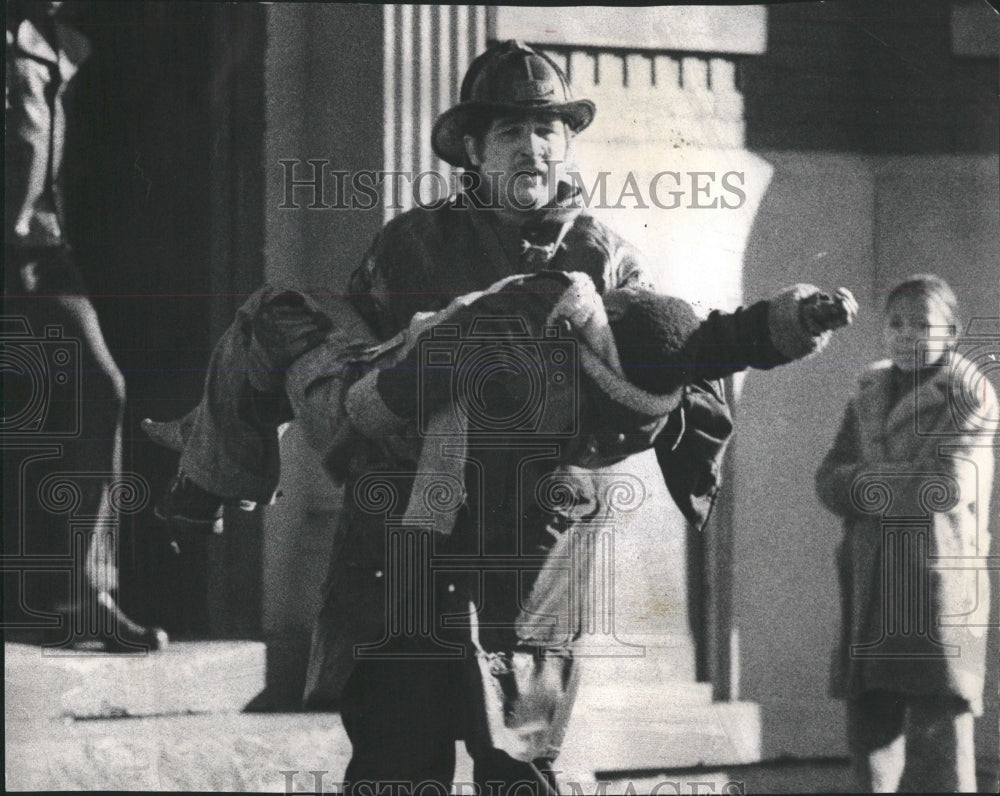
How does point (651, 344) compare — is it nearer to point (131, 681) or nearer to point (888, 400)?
point (888, 400)

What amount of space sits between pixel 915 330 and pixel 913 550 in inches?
24.2

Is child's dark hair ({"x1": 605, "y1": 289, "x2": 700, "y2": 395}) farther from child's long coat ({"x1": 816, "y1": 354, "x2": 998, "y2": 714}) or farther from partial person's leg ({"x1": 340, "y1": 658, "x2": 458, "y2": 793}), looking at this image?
partial person's leg ({"x1": 340, "y1": 658, "x2": 458, "y2": 793})

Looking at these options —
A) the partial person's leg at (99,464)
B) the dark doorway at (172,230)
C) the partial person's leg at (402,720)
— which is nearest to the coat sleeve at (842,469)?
the partial person's leg at (402,720)

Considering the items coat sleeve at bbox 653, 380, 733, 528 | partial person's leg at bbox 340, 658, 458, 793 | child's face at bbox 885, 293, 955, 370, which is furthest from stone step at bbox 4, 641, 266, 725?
child's face at bbox 885, 293, 955, 370

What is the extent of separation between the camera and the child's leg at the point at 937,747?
3969 millimetres

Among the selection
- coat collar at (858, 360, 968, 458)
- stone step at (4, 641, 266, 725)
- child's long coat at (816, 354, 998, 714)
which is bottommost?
stone step at (4, 641, 266, 725)

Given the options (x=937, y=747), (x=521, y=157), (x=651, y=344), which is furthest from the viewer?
(x=937, y=747)

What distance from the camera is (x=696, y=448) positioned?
12.8 ft

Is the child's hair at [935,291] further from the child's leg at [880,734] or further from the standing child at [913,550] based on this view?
the child's leg at [880,734]

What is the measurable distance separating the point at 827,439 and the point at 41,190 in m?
→ 2.30

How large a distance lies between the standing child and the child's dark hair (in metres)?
0.54

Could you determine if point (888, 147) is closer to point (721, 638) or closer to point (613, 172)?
point (613, 172)

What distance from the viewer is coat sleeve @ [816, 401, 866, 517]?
156 inches

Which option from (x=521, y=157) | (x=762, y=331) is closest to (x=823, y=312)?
(x=762, y=331)
